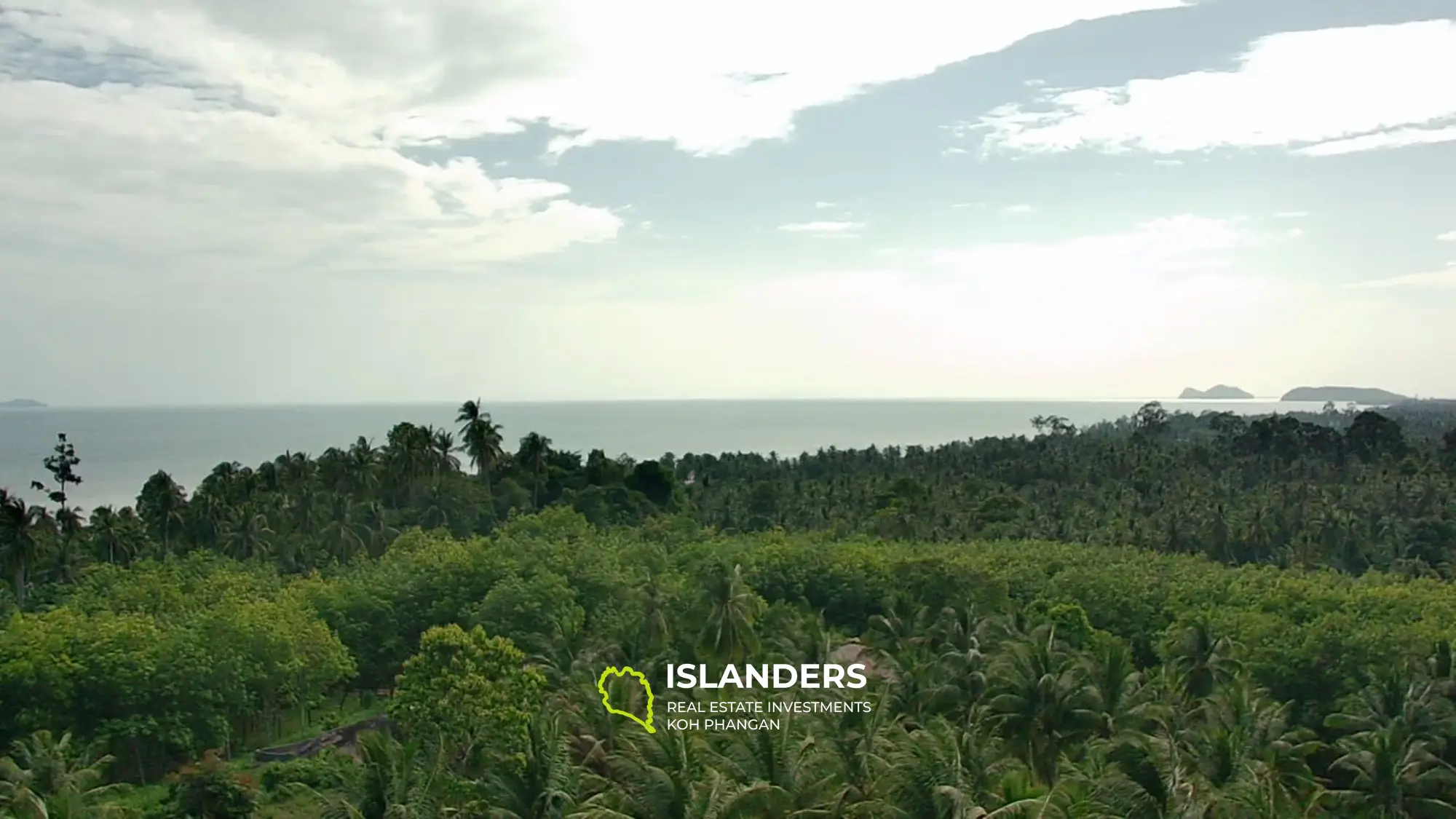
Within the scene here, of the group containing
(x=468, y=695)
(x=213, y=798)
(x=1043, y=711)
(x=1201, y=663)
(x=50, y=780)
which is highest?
(x=468, y=695)

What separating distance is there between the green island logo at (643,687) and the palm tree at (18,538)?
36.1 m

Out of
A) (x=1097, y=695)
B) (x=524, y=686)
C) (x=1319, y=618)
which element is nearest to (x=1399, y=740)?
(x=1097, y=695)

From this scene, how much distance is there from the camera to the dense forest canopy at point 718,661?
765 inches

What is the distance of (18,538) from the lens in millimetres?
48531

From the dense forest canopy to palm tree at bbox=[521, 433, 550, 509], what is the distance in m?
12.4

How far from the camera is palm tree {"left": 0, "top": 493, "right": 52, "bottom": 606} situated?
48.3 metres

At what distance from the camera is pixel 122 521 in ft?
199

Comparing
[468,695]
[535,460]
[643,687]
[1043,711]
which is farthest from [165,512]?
[1043,711]

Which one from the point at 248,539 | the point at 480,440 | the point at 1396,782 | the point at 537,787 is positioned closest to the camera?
the point at 537,787

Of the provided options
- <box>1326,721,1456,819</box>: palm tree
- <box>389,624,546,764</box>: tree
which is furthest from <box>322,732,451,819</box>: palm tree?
<box>1326,721,1456,819</box>: palm tree

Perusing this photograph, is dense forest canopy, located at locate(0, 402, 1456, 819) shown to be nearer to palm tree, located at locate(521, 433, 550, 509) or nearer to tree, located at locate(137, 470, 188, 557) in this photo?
tree, located at locate(137, 470, 188, 557)

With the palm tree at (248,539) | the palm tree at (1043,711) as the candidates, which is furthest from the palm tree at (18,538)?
the palm tree at (1043,711)

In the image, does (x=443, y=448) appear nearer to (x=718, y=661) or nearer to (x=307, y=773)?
(x=718, y=661)

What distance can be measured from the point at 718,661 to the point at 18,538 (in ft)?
124
